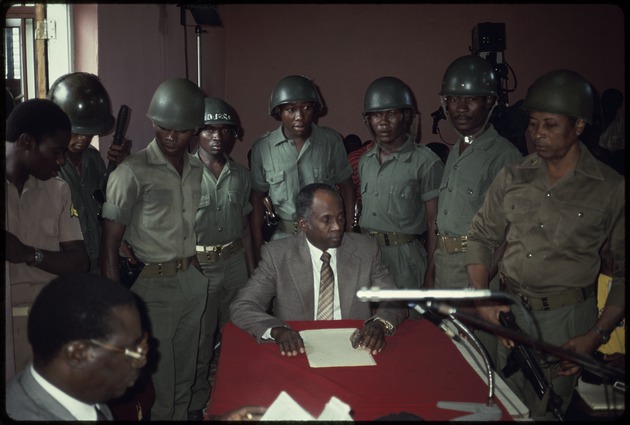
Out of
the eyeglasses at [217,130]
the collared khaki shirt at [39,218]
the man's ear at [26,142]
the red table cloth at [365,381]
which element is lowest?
the red table cloth at [365,381]

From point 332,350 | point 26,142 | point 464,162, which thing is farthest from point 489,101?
point 26,142

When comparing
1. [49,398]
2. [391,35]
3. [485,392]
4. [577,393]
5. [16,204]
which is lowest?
[577,393]

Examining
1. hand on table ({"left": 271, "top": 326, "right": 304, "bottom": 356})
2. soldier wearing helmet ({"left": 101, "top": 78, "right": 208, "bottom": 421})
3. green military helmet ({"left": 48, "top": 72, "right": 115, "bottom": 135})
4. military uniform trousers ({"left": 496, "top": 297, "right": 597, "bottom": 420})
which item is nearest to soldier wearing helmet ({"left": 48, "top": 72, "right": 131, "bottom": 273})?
green military helmet ({"left": 48, "top": 72, "right": 115, "bottom": 135})

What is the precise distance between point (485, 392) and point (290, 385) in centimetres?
69

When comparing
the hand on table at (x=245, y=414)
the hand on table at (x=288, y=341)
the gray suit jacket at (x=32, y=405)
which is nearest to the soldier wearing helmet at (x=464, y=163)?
the hand on table at (x=288, y=341)

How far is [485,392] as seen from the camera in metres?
2.06

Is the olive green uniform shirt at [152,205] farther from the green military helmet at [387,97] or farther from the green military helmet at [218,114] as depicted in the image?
the green military helmet at [387,97]

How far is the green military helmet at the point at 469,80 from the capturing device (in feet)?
12.2

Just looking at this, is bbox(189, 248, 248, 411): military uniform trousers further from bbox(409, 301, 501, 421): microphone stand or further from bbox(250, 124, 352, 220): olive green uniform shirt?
bbox(409, 301, 501, 421): microphone stand

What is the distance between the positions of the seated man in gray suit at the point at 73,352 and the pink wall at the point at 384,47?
24.1ft

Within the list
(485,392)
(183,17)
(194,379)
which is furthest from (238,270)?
(183,17)

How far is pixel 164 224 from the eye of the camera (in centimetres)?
329

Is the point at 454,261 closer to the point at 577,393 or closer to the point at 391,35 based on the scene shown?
the point at 577,393

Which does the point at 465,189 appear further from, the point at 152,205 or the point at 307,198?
the point at 152,205
